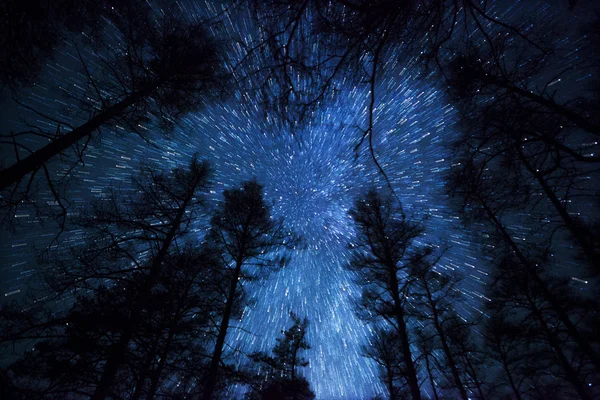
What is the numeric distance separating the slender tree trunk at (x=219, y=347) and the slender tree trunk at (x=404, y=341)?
16.9ft

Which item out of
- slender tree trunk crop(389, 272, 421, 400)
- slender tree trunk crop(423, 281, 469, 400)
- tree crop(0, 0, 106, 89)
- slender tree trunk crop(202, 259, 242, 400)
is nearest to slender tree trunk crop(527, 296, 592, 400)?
slender tree trunk crop(423, 281, 469, 400)

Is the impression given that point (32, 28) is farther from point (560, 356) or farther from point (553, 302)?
point (560, 356)

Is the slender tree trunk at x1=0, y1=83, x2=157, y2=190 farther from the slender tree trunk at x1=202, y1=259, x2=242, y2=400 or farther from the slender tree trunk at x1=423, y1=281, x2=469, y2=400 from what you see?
the slender tree trunk at x1=423, y1=281, x2=469, y2=400

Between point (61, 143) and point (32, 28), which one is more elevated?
point (32, 28)

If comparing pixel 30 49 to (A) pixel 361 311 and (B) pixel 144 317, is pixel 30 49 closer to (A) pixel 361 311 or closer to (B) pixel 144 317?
(B) pixel 144 317

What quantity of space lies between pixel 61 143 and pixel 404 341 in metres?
9.52

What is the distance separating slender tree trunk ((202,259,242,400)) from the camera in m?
5.09

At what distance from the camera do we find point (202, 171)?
776 cm

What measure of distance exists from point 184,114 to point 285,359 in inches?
Answer: 720

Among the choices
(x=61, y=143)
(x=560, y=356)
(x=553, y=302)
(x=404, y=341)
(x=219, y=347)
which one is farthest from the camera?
(x=560, y=356)

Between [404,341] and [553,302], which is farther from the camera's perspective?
[553,302]

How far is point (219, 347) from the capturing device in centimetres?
567

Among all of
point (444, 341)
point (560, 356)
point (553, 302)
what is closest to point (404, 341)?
point (444, 341)

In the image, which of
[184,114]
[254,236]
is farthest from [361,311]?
[184,114]
